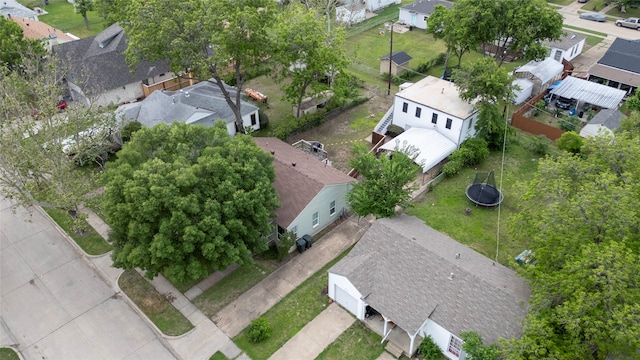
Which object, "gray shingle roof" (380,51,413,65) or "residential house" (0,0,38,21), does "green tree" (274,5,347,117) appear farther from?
"residential house" (0,0,38,21)

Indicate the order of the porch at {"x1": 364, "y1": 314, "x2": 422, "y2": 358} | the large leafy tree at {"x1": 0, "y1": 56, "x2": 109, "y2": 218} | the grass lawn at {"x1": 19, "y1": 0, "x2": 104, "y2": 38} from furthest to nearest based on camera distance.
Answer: the grass lawn at {"x1": 19, "y1": 0, "x2": 104, "y2": 38} < the large leafy tree at {"x1": 0, "y1": 56, "x2": 109, "y2": 218} < the porch at {"x1": 364, "y1": 314, "x2": 422, "y2": 358}

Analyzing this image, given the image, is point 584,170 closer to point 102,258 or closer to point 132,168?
point 132,168

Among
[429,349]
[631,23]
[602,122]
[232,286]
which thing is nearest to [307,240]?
[232,286]

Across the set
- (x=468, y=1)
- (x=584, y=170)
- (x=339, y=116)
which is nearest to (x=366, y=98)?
(x=339, y=116)

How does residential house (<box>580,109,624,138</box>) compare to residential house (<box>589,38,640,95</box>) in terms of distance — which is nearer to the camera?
residential house (<box>580,109,624,138</box>)

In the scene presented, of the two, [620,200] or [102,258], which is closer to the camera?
[620,200]

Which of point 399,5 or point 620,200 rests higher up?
point 620,200

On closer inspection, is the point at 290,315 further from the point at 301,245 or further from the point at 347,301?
the point at 301,245

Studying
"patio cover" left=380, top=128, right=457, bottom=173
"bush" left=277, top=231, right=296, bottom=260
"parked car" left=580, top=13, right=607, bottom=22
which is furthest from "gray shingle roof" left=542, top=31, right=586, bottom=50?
"bush" left=277, top=231, right=296, bottom=260
